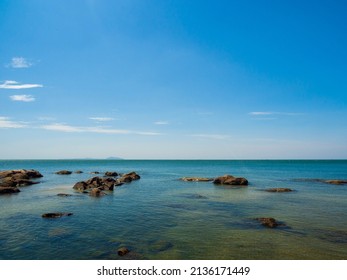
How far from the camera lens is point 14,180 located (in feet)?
183

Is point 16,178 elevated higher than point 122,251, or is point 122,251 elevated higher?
point 16,178

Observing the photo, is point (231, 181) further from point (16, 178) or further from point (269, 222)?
point (16, 178)

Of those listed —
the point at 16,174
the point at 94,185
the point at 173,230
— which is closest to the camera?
the point at 173,230

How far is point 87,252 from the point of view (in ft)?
52.1

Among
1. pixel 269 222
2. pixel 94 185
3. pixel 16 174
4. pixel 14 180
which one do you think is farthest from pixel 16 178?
pixel 269 222

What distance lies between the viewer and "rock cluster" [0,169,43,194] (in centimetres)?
4234

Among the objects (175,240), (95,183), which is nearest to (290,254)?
(175,240)

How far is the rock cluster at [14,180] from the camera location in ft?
139

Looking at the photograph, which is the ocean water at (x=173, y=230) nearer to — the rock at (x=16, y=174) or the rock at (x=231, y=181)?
the rock at (x=231, y=181)

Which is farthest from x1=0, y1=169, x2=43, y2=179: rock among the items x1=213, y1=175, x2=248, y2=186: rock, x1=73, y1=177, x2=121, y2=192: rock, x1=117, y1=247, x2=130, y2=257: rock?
x1=117, y1=247, x2=130, y2=257: rock

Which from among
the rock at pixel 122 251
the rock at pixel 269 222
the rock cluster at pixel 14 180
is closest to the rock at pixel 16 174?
the rock cluster at pixel 14 180

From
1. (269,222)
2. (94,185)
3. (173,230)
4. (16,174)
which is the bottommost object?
(173,230)

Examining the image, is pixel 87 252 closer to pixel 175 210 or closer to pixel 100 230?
pixel 100 230

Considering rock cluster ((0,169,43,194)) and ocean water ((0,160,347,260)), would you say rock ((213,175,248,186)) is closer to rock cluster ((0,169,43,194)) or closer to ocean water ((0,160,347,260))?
ocean water ((0,160,347,260))
